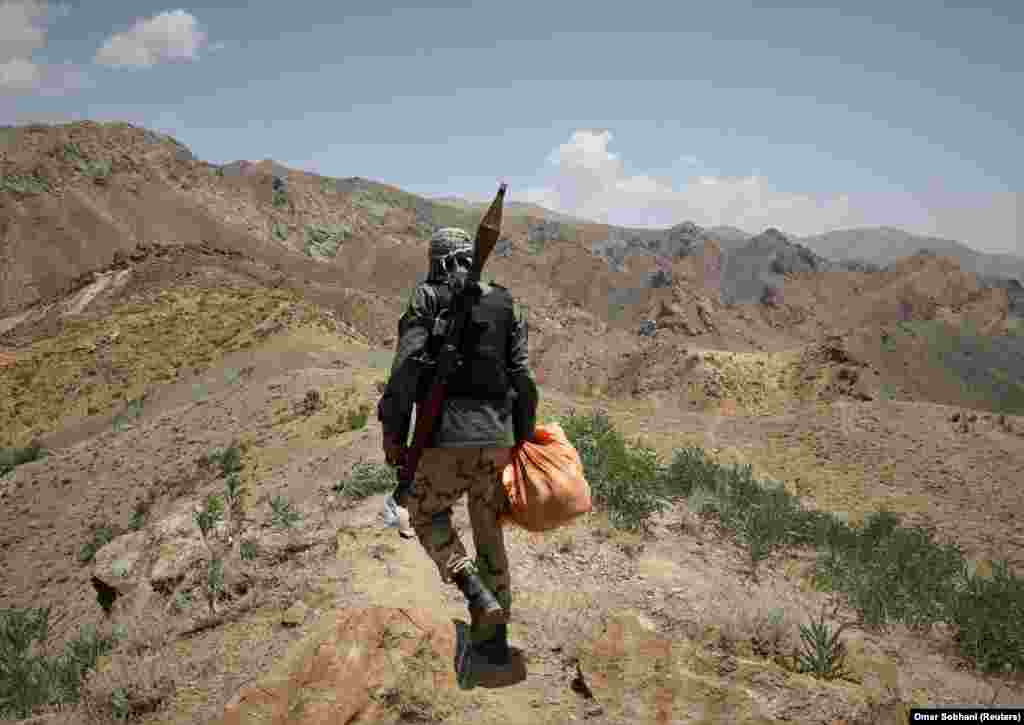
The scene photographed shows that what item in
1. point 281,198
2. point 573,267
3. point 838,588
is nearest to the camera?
point 838,588

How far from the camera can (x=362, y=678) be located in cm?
356

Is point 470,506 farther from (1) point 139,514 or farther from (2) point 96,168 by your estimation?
(2) point 96,168

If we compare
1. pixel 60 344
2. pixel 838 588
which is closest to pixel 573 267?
pixel 60 344

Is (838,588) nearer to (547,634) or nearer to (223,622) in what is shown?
(547,634)

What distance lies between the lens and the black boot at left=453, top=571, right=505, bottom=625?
11.7 ft

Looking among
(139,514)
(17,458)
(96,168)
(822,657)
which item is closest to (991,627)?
(822,657)

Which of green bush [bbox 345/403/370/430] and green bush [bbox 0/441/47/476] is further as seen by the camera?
green bush [bbox 0/441/47/476]

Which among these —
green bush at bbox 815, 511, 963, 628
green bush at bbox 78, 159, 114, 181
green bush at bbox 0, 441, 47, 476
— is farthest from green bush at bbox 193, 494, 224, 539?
green bush at bbox 78, 159, 114, 181

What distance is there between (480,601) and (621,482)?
10.2 ft

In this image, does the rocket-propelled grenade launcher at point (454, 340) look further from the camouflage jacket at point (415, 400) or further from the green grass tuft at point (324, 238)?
the green grass tuft at point (324, 238)

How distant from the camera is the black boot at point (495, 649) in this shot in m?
3.75

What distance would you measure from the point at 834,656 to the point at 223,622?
12.1 feet

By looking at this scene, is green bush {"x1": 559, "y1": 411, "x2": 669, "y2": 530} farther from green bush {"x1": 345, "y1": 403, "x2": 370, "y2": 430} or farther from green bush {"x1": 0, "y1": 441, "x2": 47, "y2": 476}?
green bush {"x1": 0, "y1": 441, "x2": 47, "y2": 476}

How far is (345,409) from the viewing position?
39.5 feet
